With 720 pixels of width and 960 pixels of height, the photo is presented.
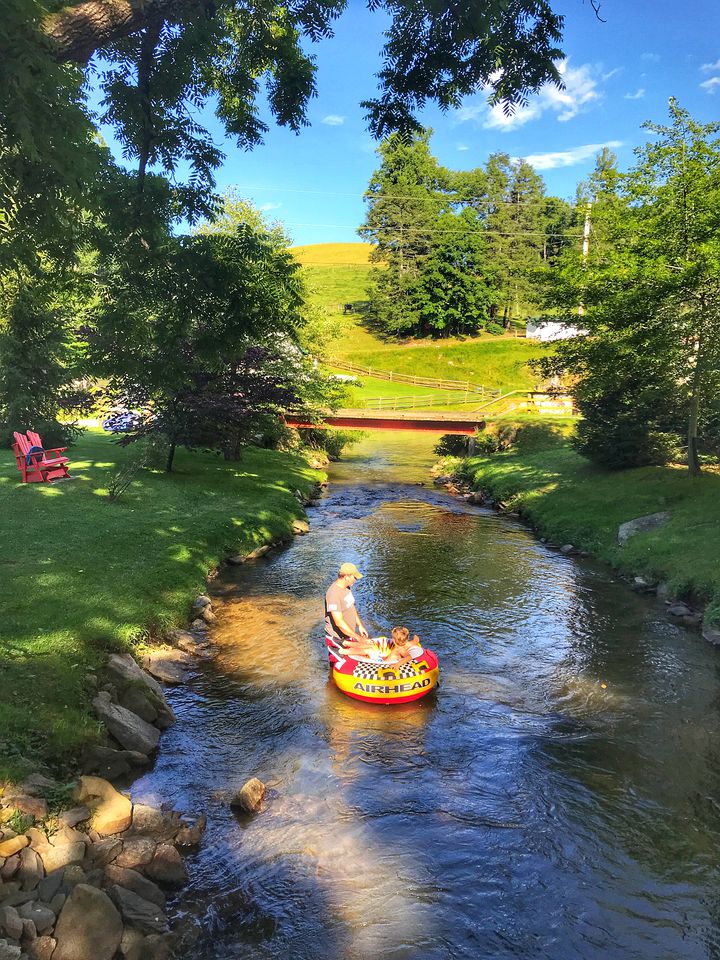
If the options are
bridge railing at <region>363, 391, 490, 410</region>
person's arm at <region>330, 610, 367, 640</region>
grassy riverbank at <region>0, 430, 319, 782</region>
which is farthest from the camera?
bridge railing at <region>363, 391, 490, 410</region>

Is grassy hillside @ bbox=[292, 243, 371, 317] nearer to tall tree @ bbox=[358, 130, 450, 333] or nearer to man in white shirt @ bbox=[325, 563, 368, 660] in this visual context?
tall tree @ bbox=[358, 130, 450, 333]

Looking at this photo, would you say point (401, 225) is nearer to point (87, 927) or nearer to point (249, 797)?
point (249, 797)

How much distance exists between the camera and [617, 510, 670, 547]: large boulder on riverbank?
773 inches

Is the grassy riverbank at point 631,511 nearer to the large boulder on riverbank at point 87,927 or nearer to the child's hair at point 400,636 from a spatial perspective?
the child's hair at point 400,636

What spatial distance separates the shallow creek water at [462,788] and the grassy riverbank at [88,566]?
1.47 meters

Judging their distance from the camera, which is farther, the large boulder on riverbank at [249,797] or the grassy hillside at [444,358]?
the grassy hillside at [444,358]

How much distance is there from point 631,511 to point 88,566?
17.1 metres

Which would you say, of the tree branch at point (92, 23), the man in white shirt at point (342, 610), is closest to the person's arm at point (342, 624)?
the man in white shirt at point (342, 610)

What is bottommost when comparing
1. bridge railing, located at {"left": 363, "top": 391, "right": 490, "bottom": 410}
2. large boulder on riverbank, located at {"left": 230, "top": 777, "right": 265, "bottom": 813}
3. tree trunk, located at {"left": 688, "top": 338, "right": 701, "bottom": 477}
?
large boulder on riverbank, located at {"left": 230, "top": 777, "right": 265, "bottom": 813}

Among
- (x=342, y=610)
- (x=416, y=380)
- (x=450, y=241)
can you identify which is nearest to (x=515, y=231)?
(x=450, y=241)

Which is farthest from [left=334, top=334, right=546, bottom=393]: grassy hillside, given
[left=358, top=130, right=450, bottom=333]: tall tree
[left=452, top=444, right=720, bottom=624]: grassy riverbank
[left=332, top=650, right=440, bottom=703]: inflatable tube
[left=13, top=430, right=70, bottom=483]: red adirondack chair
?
[left=332, top=650, right=440, bottom=703]: inflatable tube

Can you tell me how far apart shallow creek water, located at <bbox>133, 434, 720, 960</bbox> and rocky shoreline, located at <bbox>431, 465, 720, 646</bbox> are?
19.8 inches

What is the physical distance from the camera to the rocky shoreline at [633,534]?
574 inches

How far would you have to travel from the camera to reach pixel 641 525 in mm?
19906
